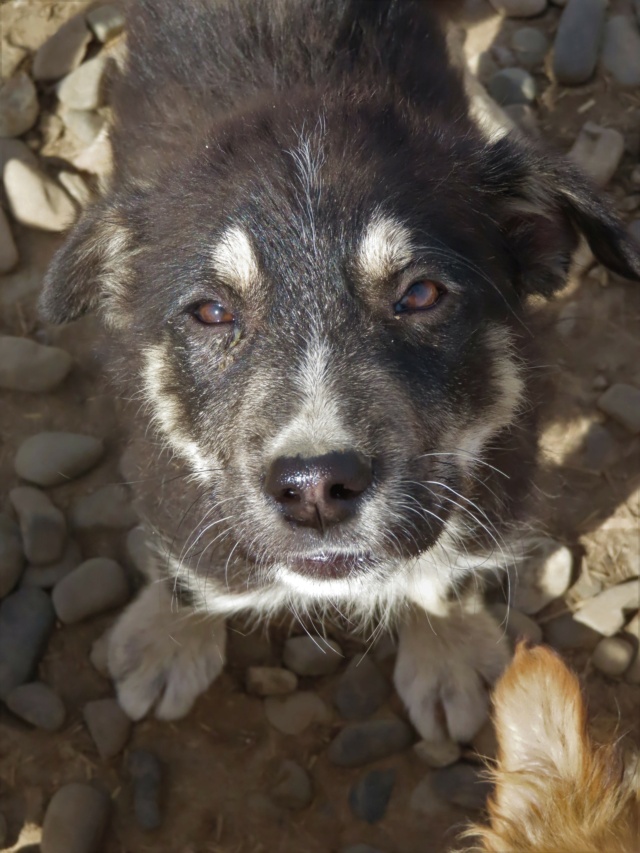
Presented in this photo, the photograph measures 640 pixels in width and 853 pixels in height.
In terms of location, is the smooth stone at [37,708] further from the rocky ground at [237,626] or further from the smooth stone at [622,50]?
the smooth stone at [622,50]

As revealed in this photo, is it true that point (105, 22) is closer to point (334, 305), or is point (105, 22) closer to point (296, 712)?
point (334, 305)

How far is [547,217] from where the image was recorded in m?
2.87

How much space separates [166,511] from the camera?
125 inches

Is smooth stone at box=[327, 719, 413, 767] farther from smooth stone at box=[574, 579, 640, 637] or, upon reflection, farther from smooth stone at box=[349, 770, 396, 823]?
smooth stone at box=[574, 579, 640, 637]

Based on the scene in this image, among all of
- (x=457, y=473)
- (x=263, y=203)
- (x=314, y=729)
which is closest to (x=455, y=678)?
(x=314, y=729)

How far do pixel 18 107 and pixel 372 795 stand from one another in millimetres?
3452

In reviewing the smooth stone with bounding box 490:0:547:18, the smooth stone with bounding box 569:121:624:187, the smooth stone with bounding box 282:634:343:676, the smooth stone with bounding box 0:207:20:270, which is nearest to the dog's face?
the smooth stone with bounding box 282:634:343:676

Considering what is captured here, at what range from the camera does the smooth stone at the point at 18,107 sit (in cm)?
441

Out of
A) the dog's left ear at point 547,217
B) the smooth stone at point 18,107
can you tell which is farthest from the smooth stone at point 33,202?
the dog's left ear at point 547,217

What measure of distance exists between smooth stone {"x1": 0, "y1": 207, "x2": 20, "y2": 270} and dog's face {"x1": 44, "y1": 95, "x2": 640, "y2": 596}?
1318 mm

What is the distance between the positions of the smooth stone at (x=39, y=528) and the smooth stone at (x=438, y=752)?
1538 millimetres

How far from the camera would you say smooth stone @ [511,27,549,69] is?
4555mm

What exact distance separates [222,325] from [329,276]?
0.36m

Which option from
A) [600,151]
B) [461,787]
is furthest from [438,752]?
[600,151]
